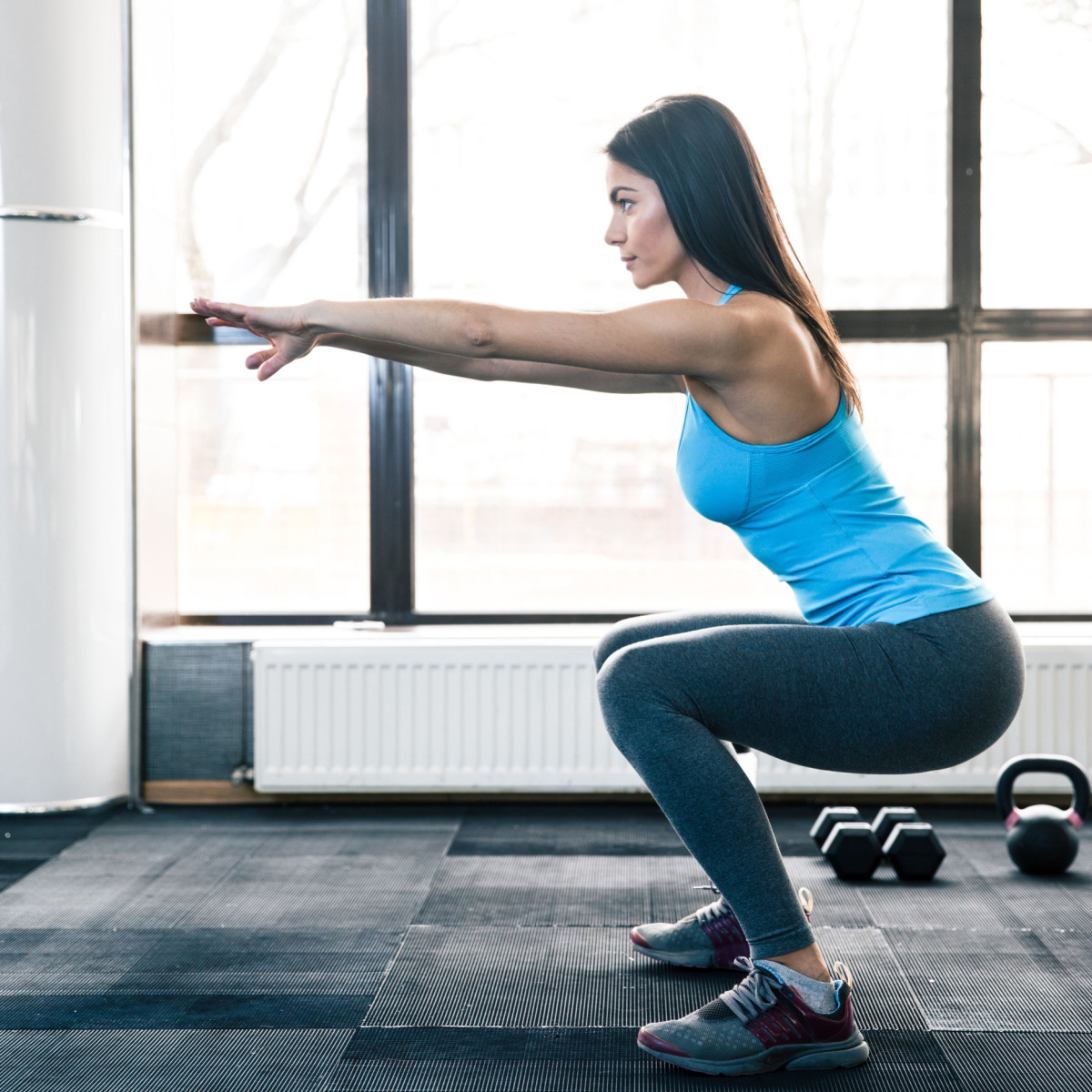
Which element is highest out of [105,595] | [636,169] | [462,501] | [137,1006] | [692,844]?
[636,169]

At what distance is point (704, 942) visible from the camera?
170 centimetres

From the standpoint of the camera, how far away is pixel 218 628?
2926 millimetres

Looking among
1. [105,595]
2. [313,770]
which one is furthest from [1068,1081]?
[105,595]

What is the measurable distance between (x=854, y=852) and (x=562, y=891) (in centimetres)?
53

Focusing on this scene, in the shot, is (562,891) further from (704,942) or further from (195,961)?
(195,961)

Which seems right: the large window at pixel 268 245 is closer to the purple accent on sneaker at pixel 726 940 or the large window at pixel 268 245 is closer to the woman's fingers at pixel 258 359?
the woman's fingers at pixel 258 359

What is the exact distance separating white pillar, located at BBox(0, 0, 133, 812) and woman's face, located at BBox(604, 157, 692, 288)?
1.54 m

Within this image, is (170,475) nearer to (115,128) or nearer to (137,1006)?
(115,128)

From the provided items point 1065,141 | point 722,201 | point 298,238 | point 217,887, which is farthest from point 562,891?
point 1065,141

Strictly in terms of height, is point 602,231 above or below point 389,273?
above

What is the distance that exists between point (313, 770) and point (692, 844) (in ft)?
4.94

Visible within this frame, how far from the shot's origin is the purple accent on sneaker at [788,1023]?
1.37 m

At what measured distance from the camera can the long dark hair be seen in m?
1.40

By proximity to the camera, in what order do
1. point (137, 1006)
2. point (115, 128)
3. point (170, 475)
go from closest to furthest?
point (137, 1006) → point (115, 128) → point (170, 475)
